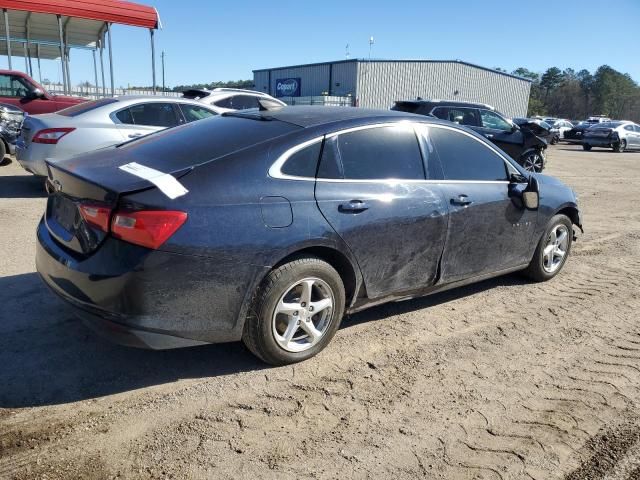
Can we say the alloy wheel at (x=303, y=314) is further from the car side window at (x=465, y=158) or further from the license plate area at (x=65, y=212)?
the car side window at (x=465, y=158)

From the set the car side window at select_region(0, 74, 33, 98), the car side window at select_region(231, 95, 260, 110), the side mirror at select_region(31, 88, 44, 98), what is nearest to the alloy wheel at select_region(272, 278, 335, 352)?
the car side window at select_region(231, 95, 260, 110)

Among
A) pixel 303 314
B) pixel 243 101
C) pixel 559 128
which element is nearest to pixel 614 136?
pixel 559 128

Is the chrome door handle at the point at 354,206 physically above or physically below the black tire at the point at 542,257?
above

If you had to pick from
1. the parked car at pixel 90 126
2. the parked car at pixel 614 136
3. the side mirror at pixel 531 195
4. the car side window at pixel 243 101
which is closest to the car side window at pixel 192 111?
the parked car at pixel 90 126

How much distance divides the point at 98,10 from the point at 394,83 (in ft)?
86.8

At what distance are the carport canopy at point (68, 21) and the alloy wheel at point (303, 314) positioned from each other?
51.7 ft

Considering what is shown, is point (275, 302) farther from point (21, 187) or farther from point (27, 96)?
point (27, 96)

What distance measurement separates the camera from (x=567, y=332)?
4.21m

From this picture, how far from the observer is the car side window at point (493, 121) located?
1349 centimetres

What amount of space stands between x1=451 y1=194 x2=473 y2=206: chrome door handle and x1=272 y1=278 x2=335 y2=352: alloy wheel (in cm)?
135

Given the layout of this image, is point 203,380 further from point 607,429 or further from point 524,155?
point 524,155

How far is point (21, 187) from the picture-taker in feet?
29.1

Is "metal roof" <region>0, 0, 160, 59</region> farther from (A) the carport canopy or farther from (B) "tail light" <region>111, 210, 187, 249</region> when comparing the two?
(B) "tail light" <region>111, 210, 187, 249</region>

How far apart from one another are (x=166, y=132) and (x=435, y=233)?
2.20 metres
